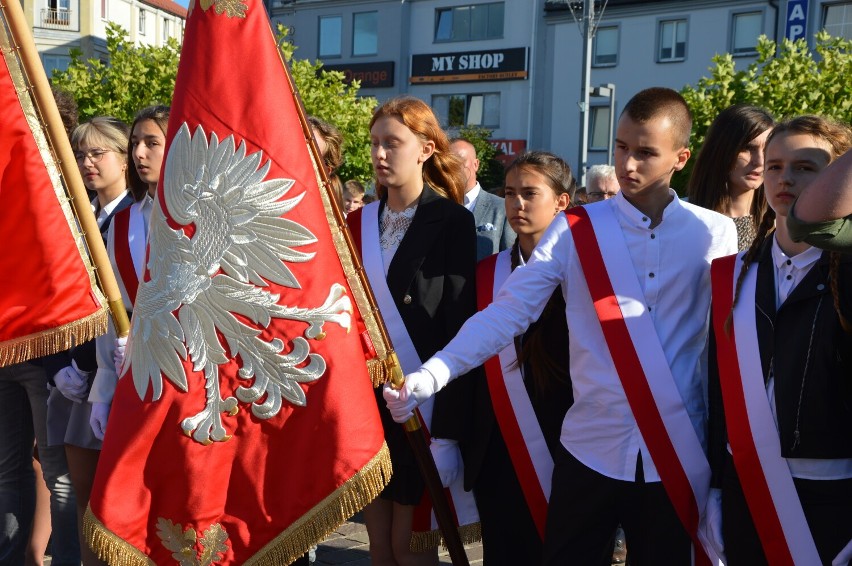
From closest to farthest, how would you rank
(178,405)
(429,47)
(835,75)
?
(178,405)
(835,75)
(429,47)

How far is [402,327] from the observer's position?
3.83 m

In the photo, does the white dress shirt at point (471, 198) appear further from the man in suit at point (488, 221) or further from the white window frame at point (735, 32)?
the white window frame at point (735, 32)

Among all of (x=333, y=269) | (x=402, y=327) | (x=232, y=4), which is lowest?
(x=402, y=327)

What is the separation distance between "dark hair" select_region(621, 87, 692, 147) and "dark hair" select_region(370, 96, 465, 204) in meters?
0.87

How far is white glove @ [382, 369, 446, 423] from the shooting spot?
3.04m

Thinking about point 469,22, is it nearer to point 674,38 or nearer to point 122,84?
point 674,38

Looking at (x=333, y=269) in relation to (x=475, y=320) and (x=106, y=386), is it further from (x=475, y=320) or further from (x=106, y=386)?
(x=106, y=386)

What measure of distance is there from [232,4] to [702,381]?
75.1 inches

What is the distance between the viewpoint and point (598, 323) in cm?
329

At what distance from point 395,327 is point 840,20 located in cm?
2972

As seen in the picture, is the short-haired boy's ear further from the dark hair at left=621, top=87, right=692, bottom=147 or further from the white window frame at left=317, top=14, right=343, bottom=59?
the white window frame at left=317, top=14, right=343, bottom=59

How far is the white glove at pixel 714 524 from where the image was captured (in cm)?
311

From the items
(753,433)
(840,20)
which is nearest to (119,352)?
(753,433)

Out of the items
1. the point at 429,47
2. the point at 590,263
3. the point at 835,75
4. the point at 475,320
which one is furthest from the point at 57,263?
the point at 429,47
